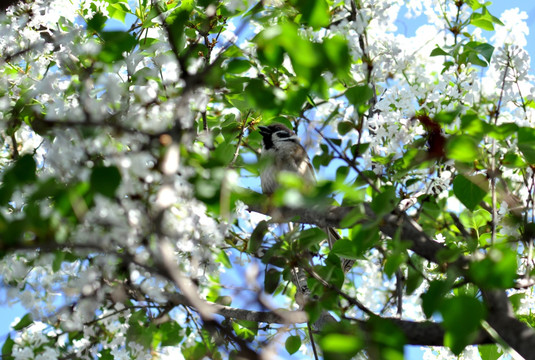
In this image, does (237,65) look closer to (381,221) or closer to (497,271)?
(381,221)

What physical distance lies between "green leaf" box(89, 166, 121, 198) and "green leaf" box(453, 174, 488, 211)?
60.6 inches

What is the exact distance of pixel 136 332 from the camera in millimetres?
3062

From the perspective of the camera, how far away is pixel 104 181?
4.67ft

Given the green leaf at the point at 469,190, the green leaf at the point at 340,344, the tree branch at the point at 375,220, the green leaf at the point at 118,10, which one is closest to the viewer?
the green leaf at the point at 340,344

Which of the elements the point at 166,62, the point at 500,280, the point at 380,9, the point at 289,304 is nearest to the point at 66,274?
the point at 166,62

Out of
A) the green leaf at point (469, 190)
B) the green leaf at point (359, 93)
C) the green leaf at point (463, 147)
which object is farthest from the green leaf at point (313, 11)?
the green leaf at point (469, 190)

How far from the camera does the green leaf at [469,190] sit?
8.17ft

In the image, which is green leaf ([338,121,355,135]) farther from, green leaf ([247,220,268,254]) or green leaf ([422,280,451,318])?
green leaf ([422,280,451,318])

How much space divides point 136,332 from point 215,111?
196 centimetres

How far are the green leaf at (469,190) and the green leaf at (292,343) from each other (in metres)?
1.07

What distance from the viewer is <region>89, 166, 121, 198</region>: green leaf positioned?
1418 mm

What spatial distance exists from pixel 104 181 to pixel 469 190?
1.61m

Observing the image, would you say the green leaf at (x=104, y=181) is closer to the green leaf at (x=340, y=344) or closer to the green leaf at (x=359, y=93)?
the green leaf at (x=340, y=344)

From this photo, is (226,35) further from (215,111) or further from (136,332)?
(136,332)
